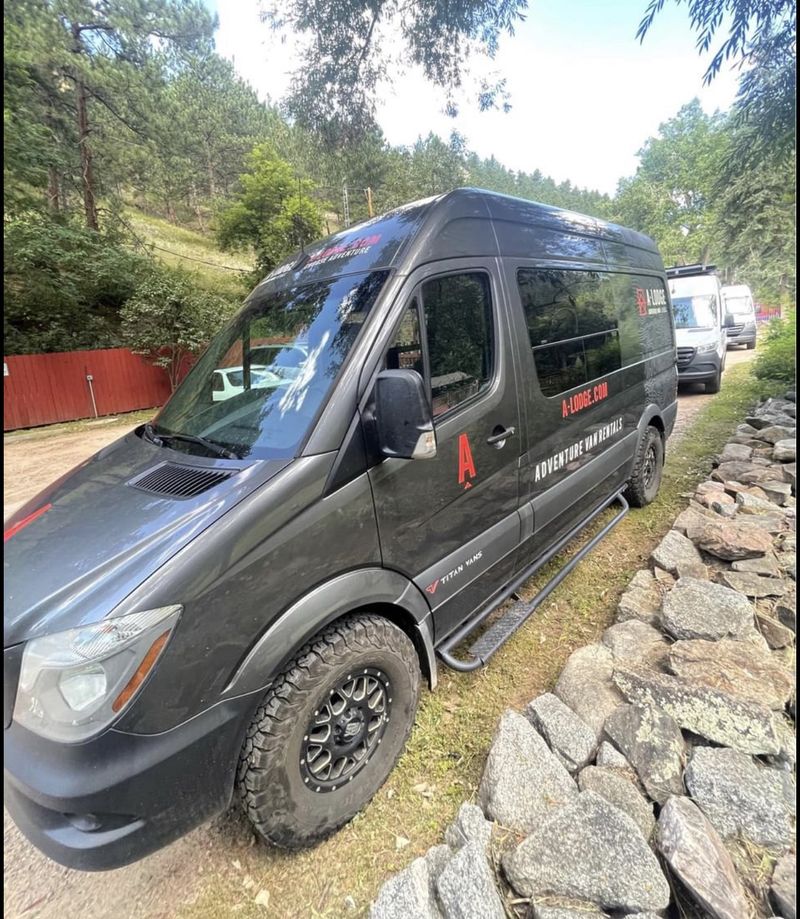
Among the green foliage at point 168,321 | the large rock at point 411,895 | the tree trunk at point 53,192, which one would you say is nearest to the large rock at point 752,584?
the large rock at point 411,895

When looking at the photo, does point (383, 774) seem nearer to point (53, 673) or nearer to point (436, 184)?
point (53, 673)

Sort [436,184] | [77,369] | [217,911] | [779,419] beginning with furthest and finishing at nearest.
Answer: [77,369]
[436,184]
[779,419]
[217,911]

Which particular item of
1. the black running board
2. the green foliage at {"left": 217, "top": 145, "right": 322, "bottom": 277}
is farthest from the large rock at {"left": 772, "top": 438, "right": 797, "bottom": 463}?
the green foliage at {"left": 217, "top": 145, "right": 322, "bottom": 277}

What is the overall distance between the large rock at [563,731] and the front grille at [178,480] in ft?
5.81

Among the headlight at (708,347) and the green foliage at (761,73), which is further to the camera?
the headlight at (708,347)

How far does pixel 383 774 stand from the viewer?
2.06 m

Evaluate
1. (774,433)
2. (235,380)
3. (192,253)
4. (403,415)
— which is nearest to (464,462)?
(403,415)

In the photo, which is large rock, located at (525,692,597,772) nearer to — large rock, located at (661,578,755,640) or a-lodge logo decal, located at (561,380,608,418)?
large rock, located at (661,578,755,640)

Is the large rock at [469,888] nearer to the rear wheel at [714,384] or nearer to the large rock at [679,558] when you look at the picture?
the large rock at [679,558]

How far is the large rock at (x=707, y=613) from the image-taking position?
8.25ft

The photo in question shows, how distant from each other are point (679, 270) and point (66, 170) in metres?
17.4

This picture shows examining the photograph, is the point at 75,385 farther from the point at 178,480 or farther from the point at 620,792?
the point at 620,792

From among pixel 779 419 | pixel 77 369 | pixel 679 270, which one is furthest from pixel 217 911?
pixel 77 369

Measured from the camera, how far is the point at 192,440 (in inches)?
86.0
